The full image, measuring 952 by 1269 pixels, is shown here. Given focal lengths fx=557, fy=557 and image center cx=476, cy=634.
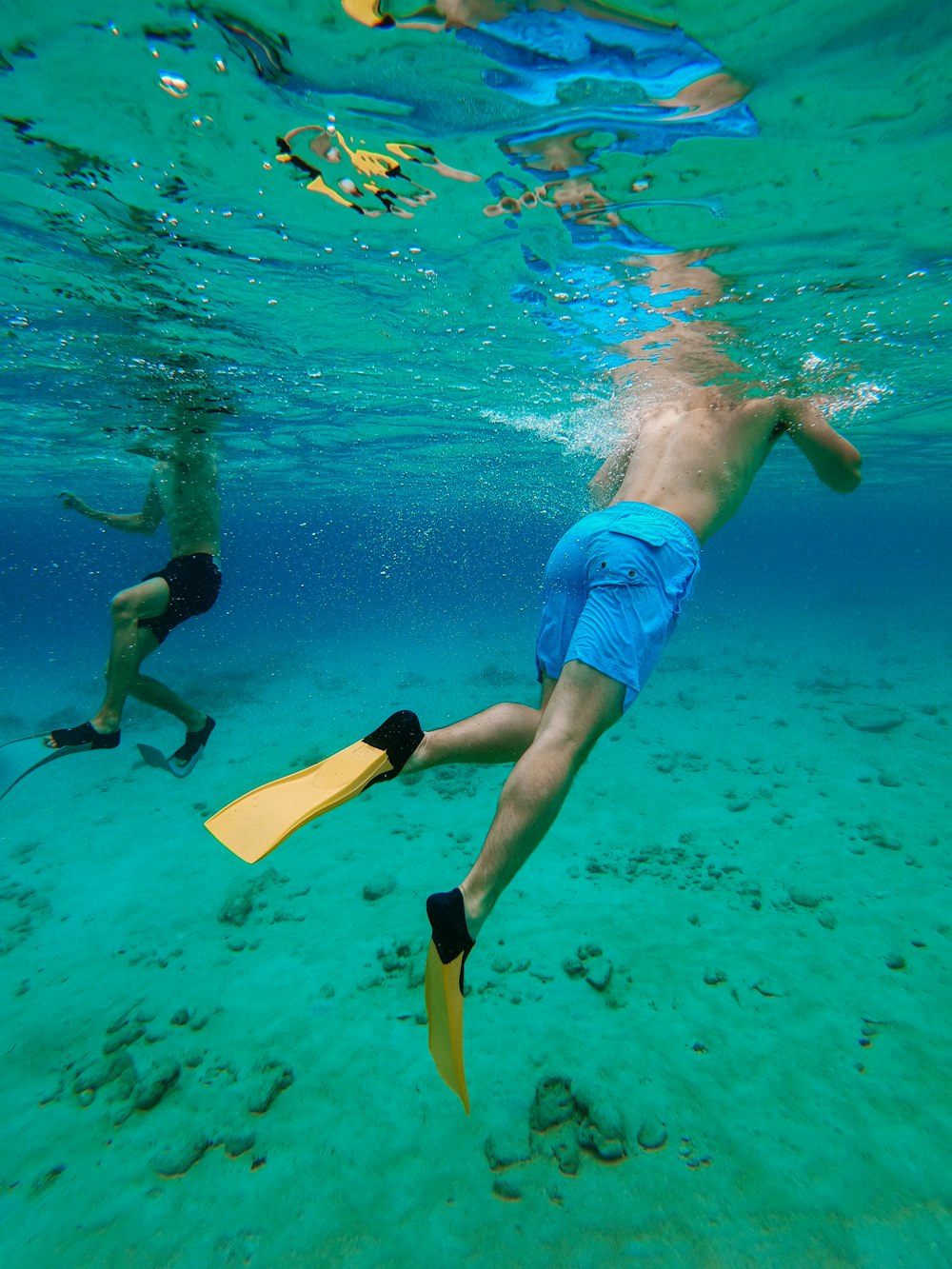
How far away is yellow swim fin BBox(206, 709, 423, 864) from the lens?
296 cm

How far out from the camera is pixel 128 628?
576cm

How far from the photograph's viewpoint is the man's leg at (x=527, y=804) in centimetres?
268

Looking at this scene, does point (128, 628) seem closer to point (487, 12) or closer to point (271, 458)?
point (487, 12)

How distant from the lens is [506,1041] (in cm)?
452

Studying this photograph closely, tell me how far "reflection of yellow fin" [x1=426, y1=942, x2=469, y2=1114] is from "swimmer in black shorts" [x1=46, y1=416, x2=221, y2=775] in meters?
4.12

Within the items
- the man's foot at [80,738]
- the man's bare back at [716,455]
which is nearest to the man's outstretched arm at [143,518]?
the man's foot at [80,738]

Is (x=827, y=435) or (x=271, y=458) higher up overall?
(x=827, y=435)

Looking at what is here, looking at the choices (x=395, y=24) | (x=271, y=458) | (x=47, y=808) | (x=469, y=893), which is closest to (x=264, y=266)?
(x=395, y=24)

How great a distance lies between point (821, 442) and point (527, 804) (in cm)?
394

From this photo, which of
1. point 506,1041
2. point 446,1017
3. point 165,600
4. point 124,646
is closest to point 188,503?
point 165,600

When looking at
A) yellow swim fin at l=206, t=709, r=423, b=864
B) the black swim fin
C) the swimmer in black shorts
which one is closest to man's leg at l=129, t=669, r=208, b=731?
the swimmer in black shorts

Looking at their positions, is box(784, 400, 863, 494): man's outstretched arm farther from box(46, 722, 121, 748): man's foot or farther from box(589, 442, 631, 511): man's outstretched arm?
box(46, 722, 121, 748): man's foot

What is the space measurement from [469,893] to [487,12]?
18.4 feet

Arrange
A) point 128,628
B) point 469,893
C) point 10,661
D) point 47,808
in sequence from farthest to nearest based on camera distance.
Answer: point 10,661, point 47,808, point 128,628, point 469,893
